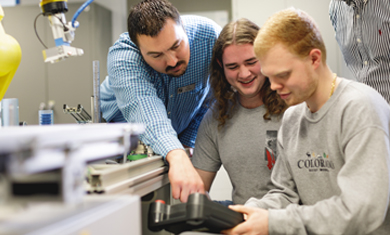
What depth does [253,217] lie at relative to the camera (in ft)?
2.85

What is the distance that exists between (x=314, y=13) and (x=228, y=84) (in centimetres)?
194

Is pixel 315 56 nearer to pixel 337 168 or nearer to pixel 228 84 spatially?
pixel 337 168

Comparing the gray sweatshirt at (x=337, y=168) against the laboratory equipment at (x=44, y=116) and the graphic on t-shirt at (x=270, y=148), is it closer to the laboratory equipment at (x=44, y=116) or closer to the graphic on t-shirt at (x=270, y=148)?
the graphic on t-shirt at (x=270, y=148)

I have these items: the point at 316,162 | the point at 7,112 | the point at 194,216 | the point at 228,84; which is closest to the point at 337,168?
the point at 316,162

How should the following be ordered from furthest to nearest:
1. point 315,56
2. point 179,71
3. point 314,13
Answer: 1. point 314,13
2. point 179,71
3. point 315,56

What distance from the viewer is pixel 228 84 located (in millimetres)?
1476

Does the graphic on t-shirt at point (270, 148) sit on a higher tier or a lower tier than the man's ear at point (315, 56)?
lower

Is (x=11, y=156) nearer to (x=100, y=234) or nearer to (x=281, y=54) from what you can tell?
(x=100, y=234)

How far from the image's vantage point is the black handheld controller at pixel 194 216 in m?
0.75

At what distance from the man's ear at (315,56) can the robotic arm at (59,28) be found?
700mm

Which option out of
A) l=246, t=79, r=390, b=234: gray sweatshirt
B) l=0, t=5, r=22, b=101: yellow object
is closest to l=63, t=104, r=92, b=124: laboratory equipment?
l=0, t=5, r=22, b=101: yellow object

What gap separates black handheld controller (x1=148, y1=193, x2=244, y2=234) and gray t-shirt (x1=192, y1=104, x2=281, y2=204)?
519 millimetres

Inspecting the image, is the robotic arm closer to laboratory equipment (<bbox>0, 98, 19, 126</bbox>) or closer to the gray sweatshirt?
laboratory equipment (<bbox>0, 98, 19, 126</bbox>)

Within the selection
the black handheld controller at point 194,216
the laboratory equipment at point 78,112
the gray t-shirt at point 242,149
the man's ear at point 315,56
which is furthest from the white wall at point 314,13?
the black handheld controller at point 194,216
